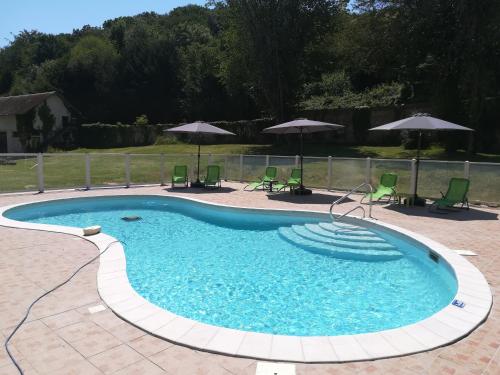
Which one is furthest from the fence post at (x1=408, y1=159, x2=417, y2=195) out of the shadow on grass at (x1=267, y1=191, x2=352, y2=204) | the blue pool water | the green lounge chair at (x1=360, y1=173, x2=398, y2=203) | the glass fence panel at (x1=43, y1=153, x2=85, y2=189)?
the glass fence panel at (x1=43, y1=153, x2=85, y2=189)

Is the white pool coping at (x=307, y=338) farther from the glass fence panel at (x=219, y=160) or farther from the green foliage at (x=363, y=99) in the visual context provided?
the green foliage at (x=363, y=99)

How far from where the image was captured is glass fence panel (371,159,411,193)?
12.4 m

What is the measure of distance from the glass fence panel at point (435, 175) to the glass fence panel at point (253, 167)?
6.32m

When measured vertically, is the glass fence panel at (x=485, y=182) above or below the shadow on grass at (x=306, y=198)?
above

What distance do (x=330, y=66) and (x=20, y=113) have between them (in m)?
29.7

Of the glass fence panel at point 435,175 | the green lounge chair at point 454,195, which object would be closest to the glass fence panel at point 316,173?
the glass fence panel at point 435,175

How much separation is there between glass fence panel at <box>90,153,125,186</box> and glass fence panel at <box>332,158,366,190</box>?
8531mm

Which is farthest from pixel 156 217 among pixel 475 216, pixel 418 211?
pixel 475 216

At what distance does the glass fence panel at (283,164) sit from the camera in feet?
50.6

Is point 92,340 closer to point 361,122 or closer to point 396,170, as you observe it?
point 396,170

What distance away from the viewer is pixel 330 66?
3297 centimetres

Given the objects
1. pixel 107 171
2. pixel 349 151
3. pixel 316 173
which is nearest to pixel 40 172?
pixel 107 171

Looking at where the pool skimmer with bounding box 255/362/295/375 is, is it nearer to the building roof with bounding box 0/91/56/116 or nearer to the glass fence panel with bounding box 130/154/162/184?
the glass fence panel with bounding box 130/154/162/184

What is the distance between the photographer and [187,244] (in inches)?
345
